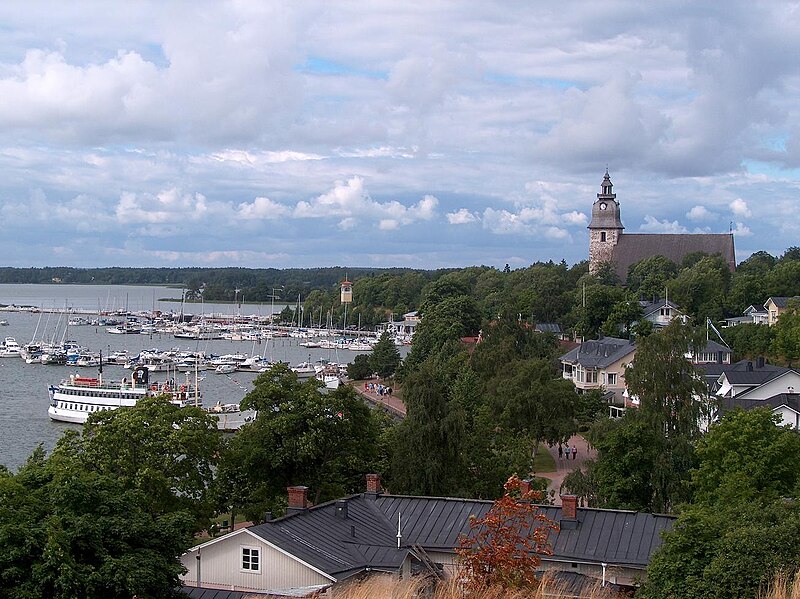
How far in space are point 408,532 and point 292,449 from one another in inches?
274

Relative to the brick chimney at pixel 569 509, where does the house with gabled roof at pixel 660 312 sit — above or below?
above

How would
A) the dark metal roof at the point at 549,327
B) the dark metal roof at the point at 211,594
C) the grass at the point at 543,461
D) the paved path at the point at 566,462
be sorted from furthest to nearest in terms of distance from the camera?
1. the dark metal roof at the point at 549,327
2. the grass at the point at 543,461
3. the paved path at the point at 566,462
4. the dark metal roof at the point at 211,594

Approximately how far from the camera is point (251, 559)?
19.4 m

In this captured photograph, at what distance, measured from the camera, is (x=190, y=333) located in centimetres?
14562

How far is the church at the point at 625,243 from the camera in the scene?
99.4 m

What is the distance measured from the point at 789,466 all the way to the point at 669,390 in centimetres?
581

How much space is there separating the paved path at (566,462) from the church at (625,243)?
50.9 m

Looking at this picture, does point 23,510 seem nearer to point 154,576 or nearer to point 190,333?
point 154,576

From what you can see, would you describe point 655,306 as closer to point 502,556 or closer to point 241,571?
point 241,571

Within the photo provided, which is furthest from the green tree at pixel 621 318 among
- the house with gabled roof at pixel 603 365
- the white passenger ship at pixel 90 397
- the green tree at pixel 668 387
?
the green tree at pixel 668 387

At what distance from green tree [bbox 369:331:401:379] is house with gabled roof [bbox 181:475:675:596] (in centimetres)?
5929

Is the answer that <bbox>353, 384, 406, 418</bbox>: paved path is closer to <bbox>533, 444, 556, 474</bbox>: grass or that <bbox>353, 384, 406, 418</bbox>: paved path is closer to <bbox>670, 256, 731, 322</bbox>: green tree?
<bbox>533, 444, 556, 474</bbox>: grass

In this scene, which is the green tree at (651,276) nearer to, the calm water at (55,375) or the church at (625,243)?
the church at (625,243)

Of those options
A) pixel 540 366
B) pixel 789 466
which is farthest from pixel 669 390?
pixel 540 366
